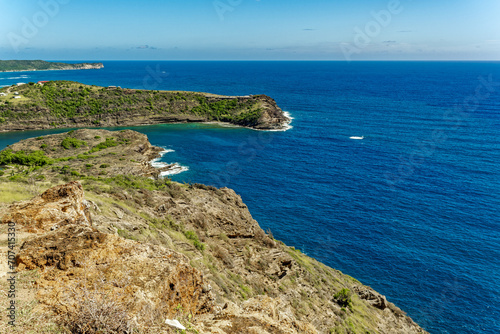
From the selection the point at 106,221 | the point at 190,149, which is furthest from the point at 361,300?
the point at 190,149

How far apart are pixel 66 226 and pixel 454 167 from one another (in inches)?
3549

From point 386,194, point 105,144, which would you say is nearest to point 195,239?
point 386,194

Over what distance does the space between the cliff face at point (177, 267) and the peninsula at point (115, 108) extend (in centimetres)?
9443

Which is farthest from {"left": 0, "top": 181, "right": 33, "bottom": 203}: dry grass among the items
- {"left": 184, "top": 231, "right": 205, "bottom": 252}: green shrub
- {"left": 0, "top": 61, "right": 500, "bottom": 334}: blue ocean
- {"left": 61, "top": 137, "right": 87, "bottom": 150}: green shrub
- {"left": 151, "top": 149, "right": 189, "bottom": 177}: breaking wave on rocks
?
{"left": 61, "top": 137, "right": 87, "bottom": 150}: green shrub

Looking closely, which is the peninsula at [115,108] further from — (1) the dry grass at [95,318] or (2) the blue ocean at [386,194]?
(1) the dry grass at [95,318]

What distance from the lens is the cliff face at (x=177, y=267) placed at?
12.9m

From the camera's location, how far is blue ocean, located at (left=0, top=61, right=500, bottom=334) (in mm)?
44500

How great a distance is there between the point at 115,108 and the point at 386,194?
121434 millimetres

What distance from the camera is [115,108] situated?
140125 mm

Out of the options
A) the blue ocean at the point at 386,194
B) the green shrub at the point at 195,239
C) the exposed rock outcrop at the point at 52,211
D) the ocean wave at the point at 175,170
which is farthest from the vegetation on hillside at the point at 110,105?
the exposed rock outcrop at the point at 52,211

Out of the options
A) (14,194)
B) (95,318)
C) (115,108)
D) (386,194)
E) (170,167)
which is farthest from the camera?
(115,108)

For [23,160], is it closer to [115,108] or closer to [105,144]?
[105,144]

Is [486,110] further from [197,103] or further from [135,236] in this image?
[135,236]

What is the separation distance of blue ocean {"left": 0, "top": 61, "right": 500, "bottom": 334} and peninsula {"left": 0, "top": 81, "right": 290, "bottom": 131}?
391 inches
